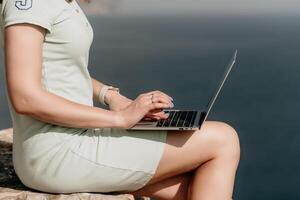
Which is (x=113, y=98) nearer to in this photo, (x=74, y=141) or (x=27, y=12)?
(x=74, y=141)

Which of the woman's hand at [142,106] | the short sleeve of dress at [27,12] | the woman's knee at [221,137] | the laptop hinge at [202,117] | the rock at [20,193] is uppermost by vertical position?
the short sleeve of dress at [27,12]

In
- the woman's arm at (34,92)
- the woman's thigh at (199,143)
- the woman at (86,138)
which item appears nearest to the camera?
the woman's arm at (34,92)

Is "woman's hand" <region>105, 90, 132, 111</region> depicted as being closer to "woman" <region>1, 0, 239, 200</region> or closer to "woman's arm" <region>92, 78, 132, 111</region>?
"woman's arm" <region>92, 78, 132, 111</region>

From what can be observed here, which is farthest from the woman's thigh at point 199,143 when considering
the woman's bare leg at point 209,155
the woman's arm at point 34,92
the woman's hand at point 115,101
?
the woman's hand at point 115,101

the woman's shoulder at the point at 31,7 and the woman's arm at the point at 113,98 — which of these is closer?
the woman's shoulder at the point at 31,7

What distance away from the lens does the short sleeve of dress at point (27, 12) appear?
2496mm

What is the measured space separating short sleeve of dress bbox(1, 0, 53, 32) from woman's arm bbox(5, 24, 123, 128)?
25 millimetres

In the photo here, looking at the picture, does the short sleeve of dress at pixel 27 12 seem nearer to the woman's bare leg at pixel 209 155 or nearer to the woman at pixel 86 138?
the woman at pixel 86 138

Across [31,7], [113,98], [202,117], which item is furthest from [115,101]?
[31,7]

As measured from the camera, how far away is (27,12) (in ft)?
8.25

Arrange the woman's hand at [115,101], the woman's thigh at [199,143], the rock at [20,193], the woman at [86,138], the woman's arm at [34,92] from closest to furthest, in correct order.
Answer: the woman's arm at [34,92], the woman at [86,138], the woman's thigh at [199,143], the rock at [20,193], the woman's hand at [115,101]

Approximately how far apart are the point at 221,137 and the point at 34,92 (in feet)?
2.87

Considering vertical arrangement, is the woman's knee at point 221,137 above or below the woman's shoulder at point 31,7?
below

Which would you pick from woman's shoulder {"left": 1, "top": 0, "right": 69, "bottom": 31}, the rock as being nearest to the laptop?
the rock
